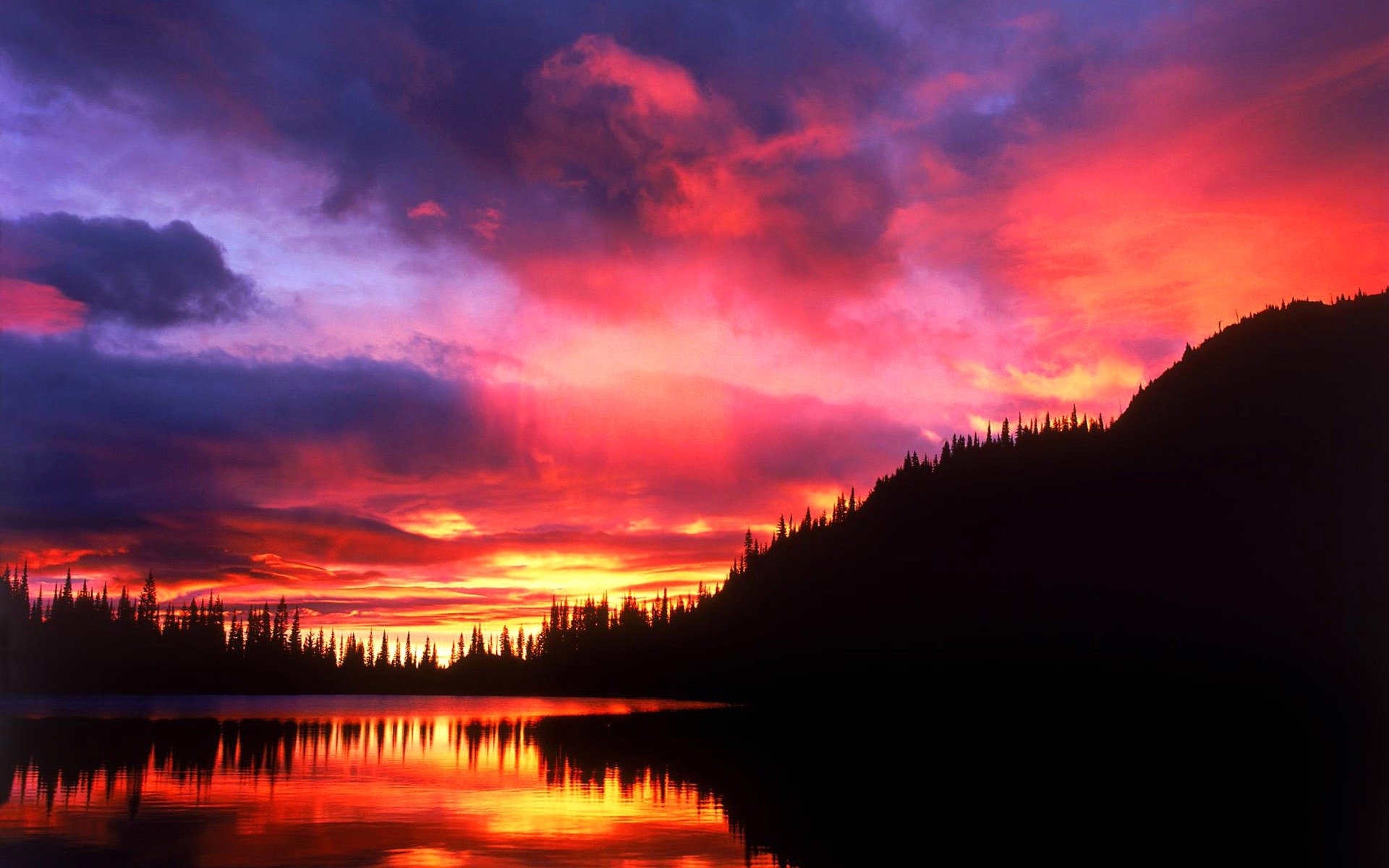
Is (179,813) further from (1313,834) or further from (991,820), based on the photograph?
(1313,834)

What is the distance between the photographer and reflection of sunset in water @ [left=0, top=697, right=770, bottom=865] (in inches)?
1478

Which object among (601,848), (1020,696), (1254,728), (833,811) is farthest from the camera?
(1020,696)

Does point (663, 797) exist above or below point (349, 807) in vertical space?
below

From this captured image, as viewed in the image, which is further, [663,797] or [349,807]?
[663,797]

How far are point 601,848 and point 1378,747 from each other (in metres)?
108

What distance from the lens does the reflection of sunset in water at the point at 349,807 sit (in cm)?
3753

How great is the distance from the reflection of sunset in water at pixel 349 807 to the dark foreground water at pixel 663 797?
21 cm

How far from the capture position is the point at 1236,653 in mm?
192875

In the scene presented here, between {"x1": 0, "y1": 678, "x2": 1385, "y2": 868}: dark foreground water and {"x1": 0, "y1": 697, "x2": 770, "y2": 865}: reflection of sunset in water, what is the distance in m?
0.21

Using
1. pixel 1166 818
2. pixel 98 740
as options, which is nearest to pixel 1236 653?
pixel 1166 818

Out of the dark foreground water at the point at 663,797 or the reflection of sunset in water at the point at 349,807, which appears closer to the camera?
the reflection of sunset in water at the point at 349,807

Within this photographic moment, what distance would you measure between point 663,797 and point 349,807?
15.9 metres

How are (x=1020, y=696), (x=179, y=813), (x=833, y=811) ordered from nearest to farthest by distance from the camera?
(x=179, y=813), (x=833, y=811), (x=1020, y=696)

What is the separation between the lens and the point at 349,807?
49438 mm
